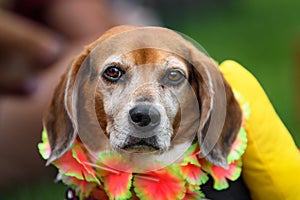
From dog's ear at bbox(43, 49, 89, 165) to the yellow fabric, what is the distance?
1.64 feet

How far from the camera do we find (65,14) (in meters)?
4.65

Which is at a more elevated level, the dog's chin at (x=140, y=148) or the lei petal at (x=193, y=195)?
the dog's chin at (x=140, y=148)

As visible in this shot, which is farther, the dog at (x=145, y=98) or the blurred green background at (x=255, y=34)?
the blurred green background at (x=255, y=34)

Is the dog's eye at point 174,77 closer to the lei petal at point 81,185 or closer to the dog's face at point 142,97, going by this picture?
the dog's face at point 142,97

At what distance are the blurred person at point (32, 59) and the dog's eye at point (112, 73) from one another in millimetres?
1423

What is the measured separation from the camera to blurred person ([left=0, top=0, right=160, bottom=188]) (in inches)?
147

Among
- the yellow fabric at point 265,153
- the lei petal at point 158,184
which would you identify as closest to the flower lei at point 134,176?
the lei petal at point 158,184

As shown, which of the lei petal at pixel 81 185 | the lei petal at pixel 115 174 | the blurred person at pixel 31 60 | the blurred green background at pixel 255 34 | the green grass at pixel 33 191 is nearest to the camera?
the lei petal at pixel 115 174

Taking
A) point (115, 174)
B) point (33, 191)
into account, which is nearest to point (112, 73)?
point (115, 174)

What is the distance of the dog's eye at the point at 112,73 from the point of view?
2201 millimetres

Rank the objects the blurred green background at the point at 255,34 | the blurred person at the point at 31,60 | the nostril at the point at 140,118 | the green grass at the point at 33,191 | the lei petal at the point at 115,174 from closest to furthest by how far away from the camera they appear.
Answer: the nostril at the point at 140,118 < the lei petal at the point at 115,174 < the blurred person at the point at 31,60 < the green grass at the point at 33,191 < the blurred green background at the point at 255,34

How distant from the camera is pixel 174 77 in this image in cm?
223

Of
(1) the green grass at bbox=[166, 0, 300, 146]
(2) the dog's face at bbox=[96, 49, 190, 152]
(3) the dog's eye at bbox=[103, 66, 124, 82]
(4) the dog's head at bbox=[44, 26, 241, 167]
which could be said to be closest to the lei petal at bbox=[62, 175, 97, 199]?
(4) the dog's head at bbox=[44, 26, 241, 167]

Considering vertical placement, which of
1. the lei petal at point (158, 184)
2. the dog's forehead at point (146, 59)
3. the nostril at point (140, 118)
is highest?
the dog's forehead at point (146, 59)
